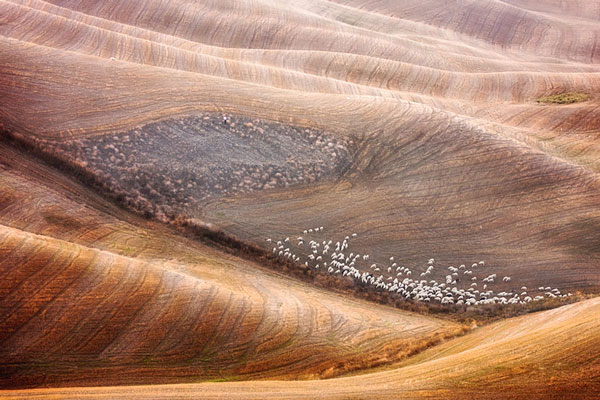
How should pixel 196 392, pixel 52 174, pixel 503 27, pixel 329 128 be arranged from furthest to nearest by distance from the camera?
pixel 503 27 → pixel 329 128 → pixel 52 174 → pixel 196 392

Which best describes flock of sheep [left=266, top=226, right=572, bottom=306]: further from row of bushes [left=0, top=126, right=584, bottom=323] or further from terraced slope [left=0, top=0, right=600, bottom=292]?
terraced slope [left=0, top=0, right=600, bottom=292]

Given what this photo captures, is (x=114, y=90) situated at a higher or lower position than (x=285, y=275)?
higher

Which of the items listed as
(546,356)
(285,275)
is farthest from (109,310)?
(546,356)

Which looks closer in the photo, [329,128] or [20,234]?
[20,234]

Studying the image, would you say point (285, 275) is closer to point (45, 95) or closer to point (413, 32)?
point (45, 95)

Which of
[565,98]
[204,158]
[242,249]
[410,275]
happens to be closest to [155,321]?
[242,249]

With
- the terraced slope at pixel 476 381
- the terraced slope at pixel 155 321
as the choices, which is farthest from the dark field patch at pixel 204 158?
the terraced slope at pixel 476 381

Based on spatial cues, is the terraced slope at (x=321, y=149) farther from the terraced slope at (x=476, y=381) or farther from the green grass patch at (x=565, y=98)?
the terraced slope at (x=476, y=381)
